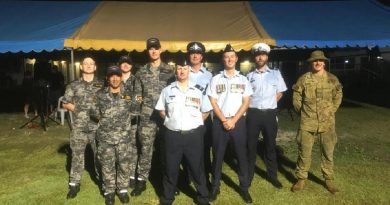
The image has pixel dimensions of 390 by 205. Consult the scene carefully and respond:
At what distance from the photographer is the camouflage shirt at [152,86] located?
519 centimetres

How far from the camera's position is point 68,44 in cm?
841

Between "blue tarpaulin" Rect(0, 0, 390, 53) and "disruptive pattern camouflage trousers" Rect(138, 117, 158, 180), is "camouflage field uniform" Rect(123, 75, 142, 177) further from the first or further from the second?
"blue tarpaulin" Rect(0, 0, 390, 53)

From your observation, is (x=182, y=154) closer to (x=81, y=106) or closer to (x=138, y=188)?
(x=138, y=188)

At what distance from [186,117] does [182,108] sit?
127 millimetres

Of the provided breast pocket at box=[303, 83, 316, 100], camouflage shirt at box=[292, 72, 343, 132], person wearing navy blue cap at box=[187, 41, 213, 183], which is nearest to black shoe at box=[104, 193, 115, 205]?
person wearing navy blue cap at box=[187, 41, 213, 183]

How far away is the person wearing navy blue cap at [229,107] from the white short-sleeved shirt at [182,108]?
298 millimetres

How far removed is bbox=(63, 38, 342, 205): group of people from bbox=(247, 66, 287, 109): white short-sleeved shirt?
15 mm

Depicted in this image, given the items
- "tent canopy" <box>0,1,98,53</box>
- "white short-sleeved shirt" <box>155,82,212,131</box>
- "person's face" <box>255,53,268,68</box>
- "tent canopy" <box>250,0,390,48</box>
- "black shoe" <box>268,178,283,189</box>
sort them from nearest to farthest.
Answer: "white short-sleeved shirt" <box>155,82,212,131</box> < "person's face" <box>255,53,268,68</box> < "black shoe" <box>268,178,283,189</box> < "tent canopy" <box>0,1,98,53</box> < "tent canopy" <box>250,0,390,48</box>

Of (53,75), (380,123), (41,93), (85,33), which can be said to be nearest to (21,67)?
(53,75)

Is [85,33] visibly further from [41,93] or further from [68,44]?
[41,93]

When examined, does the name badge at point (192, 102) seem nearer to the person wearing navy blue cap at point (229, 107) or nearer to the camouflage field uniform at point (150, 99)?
the person wearing navy blue cap at point (229, 107)

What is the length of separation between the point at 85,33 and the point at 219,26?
3.39 meters

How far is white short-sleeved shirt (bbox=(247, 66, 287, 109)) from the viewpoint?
5359 millimetres

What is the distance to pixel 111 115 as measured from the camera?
474 cm
